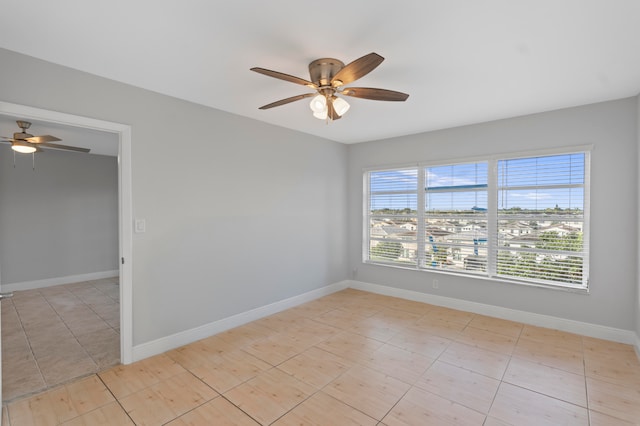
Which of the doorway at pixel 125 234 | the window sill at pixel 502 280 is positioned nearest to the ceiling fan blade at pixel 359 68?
the doorway at pixel 125 234

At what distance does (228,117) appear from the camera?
12.2 feet

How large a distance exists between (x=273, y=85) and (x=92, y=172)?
556 cm

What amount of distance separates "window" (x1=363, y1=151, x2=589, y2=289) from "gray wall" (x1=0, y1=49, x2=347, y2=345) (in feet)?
4.49

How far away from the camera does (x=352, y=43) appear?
215 cm

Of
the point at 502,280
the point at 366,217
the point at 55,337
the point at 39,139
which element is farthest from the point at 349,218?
the point at 39,139

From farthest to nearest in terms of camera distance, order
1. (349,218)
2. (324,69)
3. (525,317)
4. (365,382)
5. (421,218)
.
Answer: (349,218), (421,218), (525,317), (365,382), (324,69)

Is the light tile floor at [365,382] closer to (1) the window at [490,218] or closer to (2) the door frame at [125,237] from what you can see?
(2) the door frame at [125,237]

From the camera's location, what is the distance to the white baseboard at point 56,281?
5.41 meters

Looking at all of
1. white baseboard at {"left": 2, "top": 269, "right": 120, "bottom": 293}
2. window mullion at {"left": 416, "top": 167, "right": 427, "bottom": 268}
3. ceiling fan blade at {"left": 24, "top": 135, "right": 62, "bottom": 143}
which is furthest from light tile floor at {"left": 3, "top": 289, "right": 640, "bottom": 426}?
white baseboard at {"left": 2, "top": 269, "right": 120, "bottom": 293}

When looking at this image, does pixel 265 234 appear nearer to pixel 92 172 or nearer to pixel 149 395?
pixel 149 395

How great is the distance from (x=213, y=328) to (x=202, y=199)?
1.50 metres

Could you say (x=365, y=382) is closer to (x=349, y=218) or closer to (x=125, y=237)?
(x=125, y=237)

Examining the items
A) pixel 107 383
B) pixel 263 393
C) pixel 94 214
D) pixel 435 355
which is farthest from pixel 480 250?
pixel 94 214

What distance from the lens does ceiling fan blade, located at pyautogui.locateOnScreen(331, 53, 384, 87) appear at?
1881mm
